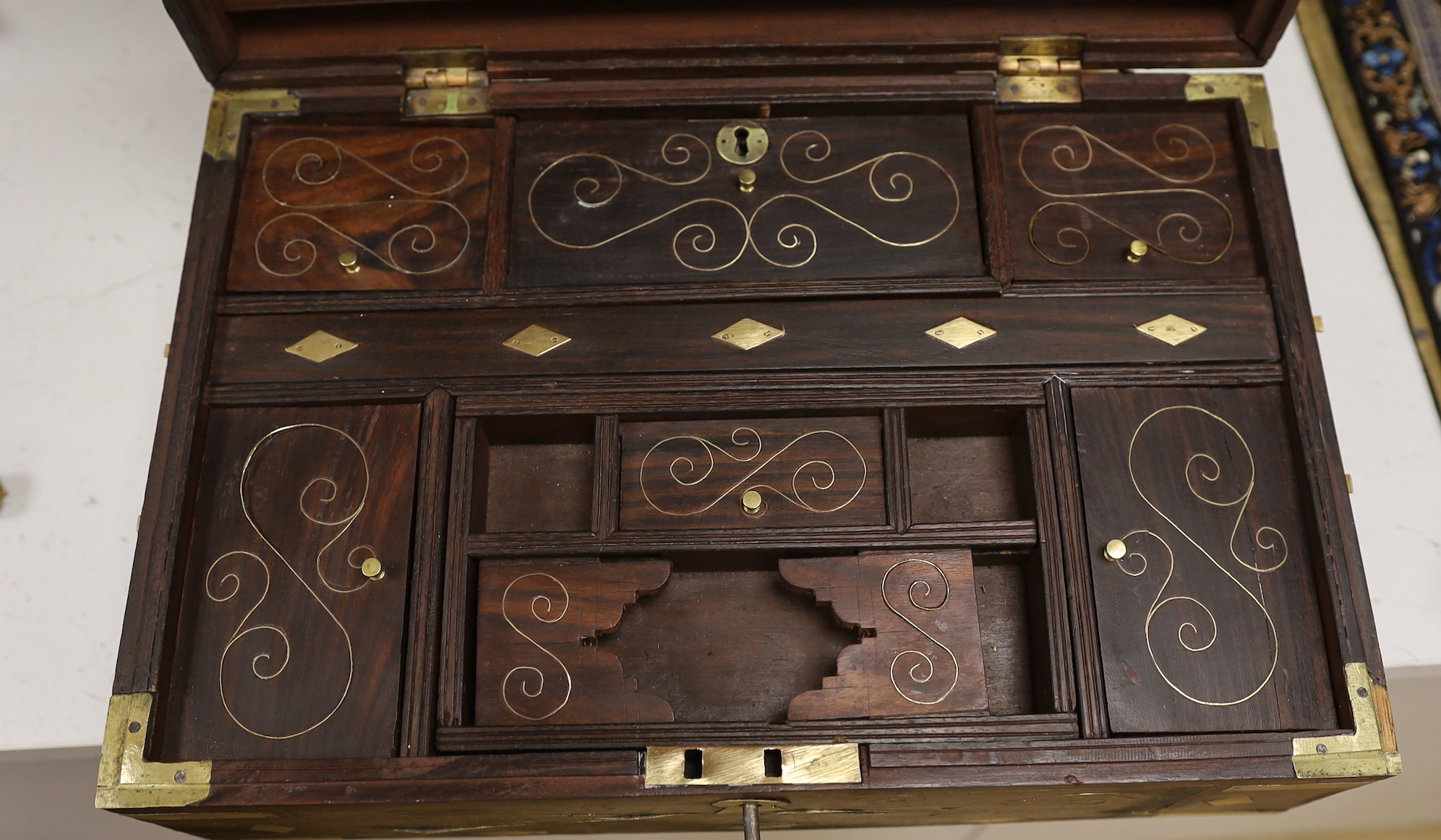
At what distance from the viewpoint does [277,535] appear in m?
1.47

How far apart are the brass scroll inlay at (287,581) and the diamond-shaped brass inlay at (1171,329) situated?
1.13 m

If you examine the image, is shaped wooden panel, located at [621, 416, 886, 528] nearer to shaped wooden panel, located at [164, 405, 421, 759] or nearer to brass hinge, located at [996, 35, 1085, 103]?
shaped wooden panel, located at [164, 405, 421, 759]

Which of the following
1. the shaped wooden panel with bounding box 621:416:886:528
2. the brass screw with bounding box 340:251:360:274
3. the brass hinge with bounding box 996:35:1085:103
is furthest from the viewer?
the brass hinge with bounding box 996:35:1085:103

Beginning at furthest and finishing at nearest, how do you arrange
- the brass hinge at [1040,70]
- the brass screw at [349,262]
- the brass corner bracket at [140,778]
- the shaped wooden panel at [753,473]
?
the brass hinge at [1040,70], the brass screw at [349,262], the shaped wooden panel at [753,473], the brass corner bracket at [140,778]

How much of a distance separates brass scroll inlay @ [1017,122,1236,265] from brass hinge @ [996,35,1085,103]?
6 centimetres

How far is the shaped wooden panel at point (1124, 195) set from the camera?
1.61 meters

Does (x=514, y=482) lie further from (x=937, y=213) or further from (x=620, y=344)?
(x=937, y=213)

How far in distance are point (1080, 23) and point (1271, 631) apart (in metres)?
0.97

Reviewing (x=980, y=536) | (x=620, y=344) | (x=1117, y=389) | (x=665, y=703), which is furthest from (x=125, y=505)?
Result: (x=1117, y=389)

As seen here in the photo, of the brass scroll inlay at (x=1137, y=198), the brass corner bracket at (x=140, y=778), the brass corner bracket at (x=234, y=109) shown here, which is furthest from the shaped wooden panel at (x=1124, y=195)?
the brass corner bracket at (x=140, y=778)

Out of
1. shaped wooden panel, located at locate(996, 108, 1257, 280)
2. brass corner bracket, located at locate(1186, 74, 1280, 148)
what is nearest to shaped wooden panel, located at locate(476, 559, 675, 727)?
shaped wooden panel, located at locate(996, 108, 1257, 280)

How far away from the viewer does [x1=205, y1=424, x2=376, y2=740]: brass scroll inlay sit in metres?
1.39

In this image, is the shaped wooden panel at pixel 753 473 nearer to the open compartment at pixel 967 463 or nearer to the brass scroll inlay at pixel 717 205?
the open compartment at pixel 967 463

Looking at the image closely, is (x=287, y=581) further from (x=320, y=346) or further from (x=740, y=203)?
(x=740, y=203)
